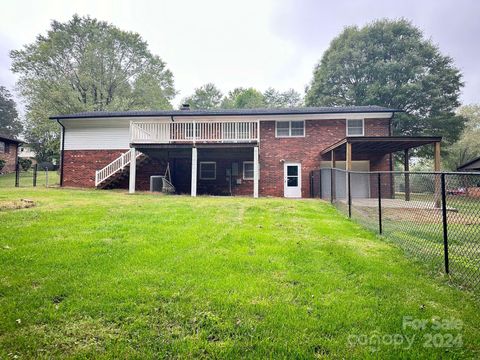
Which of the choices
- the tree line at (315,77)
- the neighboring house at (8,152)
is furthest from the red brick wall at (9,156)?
the tree line at (315,77)

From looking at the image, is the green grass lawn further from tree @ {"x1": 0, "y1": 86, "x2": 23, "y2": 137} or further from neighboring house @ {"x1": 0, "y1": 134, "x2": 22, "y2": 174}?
tree @ {"x1": 0, "y1": 86, "x2": 23, "y2": 137}

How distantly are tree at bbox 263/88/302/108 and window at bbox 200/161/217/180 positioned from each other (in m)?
32.5

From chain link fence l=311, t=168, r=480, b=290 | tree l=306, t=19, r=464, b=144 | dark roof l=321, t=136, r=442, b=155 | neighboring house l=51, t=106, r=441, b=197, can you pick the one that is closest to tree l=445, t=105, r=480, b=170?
tree l=306, t=19, r=464, b=144

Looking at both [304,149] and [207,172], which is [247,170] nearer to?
[207,172]

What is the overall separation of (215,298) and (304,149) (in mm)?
13504

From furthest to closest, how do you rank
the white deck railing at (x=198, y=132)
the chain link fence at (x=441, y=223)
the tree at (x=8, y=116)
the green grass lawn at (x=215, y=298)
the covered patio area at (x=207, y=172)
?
the tree at (x=8, y=116) < the covered patio area at (x=207, y=172) < the white deck railing at (x=198, y=132) < the chain link fence at (x=441, y=223) < the green grass lawn at (x=215, y=298)

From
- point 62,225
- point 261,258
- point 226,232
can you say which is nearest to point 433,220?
point 261,258

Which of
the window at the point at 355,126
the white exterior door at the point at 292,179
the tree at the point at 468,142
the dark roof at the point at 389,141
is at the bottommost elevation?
the white exterior door at the point at 292,179

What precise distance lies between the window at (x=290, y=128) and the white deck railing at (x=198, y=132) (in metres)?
1.89

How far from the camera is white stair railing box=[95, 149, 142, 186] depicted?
45.9ft

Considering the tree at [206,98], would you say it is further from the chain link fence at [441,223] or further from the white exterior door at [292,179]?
the chain link fence at [441,223]

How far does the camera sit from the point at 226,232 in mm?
5328

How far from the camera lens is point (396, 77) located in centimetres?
2512

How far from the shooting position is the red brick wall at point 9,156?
24.9 m
